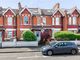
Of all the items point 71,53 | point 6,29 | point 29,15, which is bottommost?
point 71,53

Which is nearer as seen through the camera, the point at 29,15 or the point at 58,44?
the point at 58,44

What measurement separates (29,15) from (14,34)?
193 inches

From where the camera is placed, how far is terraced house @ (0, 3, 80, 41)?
43.4m

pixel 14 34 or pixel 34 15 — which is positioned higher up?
pixel 34 15

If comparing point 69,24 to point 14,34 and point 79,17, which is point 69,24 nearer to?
point 79,17

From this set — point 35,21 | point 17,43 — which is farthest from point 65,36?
point 17,43

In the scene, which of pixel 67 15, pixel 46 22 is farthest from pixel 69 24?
pixel 46 22

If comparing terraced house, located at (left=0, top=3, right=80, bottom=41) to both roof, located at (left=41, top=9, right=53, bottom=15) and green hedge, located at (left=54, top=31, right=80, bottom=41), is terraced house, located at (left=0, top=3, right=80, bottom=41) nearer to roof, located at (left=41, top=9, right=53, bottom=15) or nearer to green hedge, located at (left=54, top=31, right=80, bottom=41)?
roof, located at (left=41, top=9, right=53, bottom=15)

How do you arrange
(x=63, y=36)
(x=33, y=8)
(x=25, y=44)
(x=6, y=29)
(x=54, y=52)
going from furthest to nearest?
(x=33, y=8)
(x=6, y=29)
(x=63, y=36)
(x=25, y=44)
(x=54, y=52)

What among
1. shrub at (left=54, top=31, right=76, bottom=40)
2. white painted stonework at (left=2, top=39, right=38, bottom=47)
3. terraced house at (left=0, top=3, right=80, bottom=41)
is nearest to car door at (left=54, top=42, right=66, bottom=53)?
white painted stonework at (left=2, top=39, right=38, bottom=47)

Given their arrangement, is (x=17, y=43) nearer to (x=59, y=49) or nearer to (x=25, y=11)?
(x=25, y=11)

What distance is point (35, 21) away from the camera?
44.2 meters

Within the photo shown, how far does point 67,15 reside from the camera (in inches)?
1790

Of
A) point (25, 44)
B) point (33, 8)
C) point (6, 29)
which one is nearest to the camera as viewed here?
point (25, 44)
